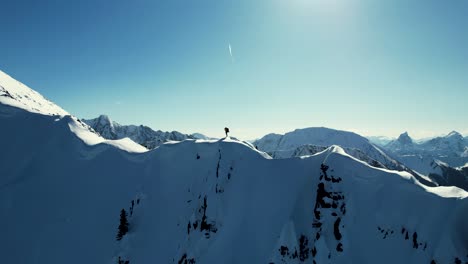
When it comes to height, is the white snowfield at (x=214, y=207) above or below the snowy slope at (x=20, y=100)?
below

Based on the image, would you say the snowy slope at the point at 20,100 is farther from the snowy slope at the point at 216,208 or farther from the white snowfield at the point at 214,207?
the snowy slope at the point at 216,208

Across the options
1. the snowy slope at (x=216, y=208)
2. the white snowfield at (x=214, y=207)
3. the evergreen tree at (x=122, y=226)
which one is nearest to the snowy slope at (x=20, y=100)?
the white snowfield at (x=214, y=207)

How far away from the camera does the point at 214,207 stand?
153ft

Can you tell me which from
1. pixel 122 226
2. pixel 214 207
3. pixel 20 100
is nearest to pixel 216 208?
pixel 214 207

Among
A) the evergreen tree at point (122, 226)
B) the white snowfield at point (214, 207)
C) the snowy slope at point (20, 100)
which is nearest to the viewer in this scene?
the white snowfield at point (214, 207)

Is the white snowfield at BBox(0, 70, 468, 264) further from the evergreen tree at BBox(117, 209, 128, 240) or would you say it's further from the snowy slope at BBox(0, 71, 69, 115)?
the snowy slope at BBox(0, 71, 69, 115)

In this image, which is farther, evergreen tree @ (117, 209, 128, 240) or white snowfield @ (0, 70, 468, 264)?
evergreen tree @ (117, 209, 128, 240)

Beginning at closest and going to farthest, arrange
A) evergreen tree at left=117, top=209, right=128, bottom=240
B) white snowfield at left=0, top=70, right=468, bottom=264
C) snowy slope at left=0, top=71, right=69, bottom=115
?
white snowfield at left=0, top=70, right=468, bottom=264 → evergreen tree at left=117, top=209, right=128, bottom=240 → snowy slope at left=0, top=71, right=69, bottom=115

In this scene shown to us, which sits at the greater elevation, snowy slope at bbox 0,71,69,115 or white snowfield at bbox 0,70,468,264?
snowy slope at bbox 0,71,69,115

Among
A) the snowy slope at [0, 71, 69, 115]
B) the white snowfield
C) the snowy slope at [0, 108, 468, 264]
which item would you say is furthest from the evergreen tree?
the snowy slope at [0, 71, 69, 115]

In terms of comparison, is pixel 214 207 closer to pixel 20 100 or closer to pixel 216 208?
pixel 216 208

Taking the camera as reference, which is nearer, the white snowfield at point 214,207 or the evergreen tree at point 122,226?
the white snowfield at point 214,207

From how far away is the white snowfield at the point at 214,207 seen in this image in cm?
3669

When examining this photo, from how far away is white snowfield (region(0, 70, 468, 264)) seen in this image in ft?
120
